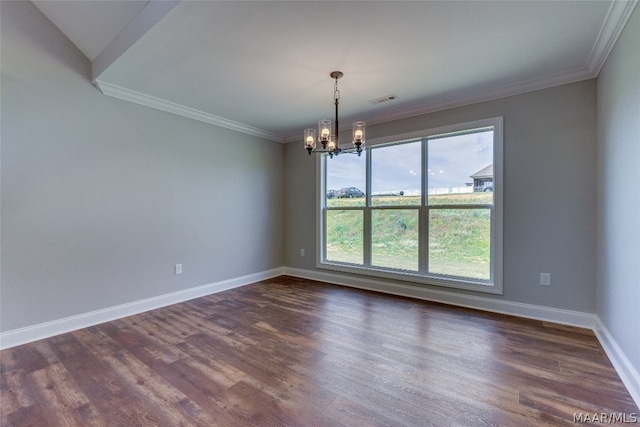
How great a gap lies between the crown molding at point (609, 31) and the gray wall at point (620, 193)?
2.0 inches

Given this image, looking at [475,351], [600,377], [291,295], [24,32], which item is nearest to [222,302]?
[291,295]

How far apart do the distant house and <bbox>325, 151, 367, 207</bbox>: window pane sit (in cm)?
155

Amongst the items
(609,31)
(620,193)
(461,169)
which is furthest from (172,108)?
(620,193)

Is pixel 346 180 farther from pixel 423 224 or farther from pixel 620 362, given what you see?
pixel 620 362

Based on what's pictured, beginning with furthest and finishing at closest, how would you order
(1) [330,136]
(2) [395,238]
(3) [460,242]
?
(2) [395,238] < (3) [460,242] < (1) [330,136]

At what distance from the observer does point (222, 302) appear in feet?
12.0

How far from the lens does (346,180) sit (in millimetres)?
4633

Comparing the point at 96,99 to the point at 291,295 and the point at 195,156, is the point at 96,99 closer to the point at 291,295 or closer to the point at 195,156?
the point at 195,156

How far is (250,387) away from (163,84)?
9.95 ft

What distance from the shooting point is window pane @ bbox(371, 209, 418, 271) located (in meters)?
3.94

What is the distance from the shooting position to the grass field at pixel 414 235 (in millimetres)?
3447

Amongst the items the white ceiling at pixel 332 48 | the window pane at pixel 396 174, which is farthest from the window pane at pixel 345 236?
the white ceiling at pixel 332 48

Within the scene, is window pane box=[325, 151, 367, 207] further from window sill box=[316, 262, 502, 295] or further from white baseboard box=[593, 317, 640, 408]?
white baseboard box=[593, 317, 640, 408]

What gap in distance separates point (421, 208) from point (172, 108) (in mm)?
3496
